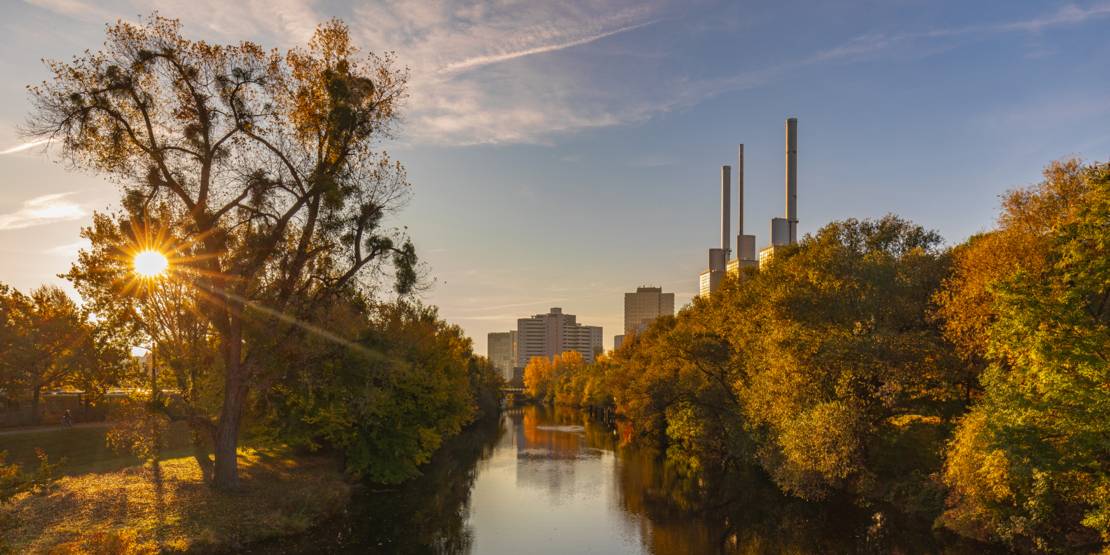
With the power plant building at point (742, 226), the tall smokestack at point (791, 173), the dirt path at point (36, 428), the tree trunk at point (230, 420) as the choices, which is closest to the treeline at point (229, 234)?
the tree trunk at point (230, 420)

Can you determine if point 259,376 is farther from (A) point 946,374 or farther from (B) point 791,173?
(B) point 791,173

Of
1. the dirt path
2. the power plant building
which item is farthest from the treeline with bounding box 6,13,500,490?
the power plant building

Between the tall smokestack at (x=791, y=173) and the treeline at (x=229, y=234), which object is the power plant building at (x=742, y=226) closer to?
the tall smokestack at (x=791, y=173)

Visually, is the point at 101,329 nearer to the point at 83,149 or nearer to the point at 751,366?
the point at 83,149

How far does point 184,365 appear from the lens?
103 feet

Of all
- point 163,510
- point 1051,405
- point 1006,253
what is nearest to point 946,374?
point 1006,253

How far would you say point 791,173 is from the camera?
412 feet

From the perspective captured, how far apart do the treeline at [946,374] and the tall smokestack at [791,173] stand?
73890 millimetres

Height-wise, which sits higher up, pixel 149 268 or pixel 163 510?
pixel 149 268

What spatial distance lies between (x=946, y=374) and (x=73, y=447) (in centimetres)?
5465

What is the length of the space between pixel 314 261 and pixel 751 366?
3053 cm

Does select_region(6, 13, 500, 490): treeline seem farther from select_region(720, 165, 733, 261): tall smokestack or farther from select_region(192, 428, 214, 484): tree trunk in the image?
select_region(720, 165, 733, 261): tall smokestack

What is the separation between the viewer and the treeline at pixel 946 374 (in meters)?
23.8

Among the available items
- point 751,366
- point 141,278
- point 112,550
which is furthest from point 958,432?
point 141,278
